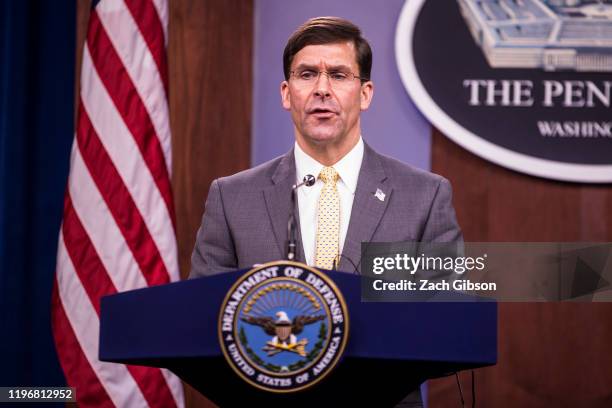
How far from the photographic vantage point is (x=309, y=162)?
7.06ft

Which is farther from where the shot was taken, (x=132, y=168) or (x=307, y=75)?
(x=132, y=168)

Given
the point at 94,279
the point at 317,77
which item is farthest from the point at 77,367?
the point at 317,77

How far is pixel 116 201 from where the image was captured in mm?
2939

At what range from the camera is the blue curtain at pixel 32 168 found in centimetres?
318

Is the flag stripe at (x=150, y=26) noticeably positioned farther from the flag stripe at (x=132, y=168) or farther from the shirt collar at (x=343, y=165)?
the shirt collar at (x=343, y=165)

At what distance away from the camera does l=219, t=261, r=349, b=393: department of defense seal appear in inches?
54.9

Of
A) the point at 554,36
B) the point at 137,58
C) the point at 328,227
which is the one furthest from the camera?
the point at 554,36

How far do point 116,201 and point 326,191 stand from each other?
1121 mm

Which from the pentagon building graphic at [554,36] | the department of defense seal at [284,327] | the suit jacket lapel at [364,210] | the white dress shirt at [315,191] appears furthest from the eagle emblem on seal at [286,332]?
the pentagon building graphic at [554,36]

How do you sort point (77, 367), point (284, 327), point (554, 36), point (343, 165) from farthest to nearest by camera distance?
1. point (554, 36)
2. point (77, 367)
3. point (343, 165)
4. point (284, 327)

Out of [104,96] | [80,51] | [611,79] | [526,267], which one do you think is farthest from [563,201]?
[80,51]

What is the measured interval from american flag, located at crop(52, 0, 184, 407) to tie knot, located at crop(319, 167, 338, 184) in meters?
1.03

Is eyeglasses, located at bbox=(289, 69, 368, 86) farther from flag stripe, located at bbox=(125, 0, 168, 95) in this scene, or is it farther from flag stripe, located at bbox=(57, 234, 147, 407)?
flag stripe, located at bbox=(57, 234, 147, 407)

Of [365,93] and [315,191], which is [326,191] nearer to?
[315,191]
